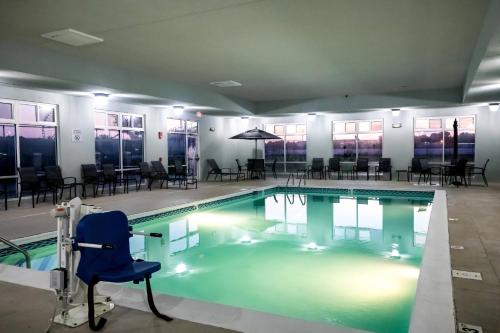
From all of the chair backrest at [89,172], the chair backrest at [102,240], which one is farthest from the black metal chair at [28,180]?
the chair backrest at [102,240]

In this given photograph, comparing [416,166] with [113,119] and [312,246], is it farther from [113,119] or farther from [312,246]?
[113,119]

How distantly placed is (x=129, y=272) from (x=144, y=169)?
A: 25.0ft

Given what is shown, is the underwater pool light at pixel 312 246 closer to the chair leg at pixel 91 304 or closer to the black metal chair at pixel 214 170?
the chair leg at pixel 91 304

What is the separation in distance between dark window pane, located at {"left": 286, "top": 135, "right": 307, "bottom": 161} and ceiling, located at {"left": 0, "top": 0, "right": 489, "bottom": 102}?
5.28 meters

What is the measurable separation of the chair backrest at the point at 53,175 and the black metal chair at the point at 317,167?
7.59 metres

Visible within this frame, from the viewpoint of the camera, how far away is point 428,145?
39.2 ft

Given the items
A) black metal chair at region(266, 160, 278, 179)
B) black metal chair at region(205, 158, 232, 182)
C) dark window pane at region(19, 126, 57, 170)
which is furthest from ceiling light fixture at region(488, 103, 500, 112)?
dark window pane at region(19, 126, 57, 170)

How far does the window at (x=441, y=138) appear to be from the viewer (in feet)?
37.6

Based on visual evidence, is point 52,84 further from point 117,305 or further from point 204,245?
point 117,305

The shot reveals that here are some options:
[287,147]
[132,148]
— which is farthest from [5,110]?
[287,147]

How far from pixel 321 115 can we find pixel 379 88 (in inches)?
121

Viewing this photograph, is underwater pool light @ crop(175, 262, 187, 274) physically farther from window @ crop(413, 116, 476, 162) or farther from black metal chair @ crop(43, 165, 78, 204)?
window @ crop(413, 116, 476, 162)

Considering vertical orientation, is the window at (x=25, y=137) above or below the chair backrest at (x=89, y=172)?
above

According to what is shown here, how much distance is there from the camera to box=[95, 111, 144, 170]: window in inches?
351
